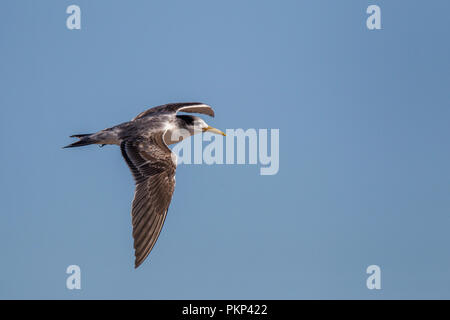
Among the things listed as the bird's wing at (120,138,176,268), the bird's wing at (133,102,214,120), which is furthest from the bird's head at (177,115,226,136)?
the bird's wing at (120,138,176,268)

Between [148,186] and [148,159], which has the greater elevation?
[148,159]

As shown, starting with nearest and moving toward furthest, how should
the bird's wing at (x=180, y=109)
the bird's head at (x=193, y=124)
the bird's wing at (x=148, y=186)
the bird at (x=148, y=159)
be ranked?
the bird's wing at (x=148, y=186) < the bird at (x=148, y=159) < the bird's head at (x=193, y=124) < the bird's wing at (x=180, y=109)

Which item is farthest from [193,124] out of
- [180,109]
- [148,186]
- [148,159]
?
[148,186]

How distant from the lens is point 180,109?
14.3 metres

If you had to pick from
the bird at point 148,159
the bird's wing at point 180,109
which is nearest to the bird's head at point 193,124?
the bird at point 148,159

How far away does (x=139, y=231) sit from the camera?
10133 millimetres

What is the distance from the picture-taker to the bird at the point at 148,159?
402 inches

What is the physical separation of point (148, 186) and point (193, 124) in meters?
3.46

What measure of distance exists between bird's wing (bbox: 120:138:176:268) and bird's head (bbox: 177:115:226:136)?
1.99m

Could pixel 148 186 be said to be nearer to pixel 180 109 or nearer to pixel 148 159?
pixel 148 159

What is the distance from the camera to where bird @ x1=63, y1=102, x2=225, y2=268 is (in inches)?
402

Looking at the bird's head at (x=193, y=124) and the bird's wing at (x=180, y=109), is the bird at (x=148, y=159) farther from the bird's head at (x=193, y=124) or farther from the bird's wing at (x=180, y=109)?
the bird's wing at (x=180, y=109)

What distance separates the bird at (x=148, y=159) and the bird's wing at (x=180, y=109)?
331mm

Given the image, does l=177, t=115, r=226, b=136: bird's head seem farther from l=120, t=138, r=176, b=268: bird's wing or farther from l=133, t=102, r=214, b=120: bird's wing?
l=120, t=138, r=176, b=268: bird's wing
